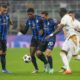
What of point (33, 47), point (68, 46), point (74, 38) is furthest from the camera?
point (33, 47)

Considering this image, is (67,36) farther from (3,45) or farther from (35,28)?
(3,45)

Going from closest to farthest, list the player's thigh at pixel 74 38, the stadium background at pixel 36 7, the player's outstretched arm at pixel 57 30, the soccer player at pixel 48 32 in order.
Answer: the player's outstretched arm at pixel 57 30
the player's thigh at pixel 74 38
the soccer player at pixel 48 32
the stadium background at pixel 36 7

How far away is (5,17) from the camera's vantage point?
600 inches

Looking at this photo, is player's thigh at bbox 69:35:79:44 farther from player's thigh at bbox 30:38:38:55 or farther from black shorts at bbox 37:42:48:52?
player's thigh at bbox 30:38:38:55

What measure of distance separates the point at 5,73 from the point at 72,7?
20016 mm

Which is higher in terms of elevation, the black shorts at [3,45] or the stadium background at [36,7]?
the stadium background at [36,7]

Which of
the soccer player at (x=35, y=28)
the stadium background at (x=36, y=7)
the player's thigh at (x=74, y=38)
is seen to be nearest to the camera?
the player's thigh at (x=74, y=38)

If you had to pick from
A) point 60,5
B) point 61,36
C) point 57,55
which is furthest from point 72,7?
point 57,55

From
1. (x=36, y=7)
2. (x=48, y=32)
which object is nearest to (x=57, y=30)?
(x=48, y=32)

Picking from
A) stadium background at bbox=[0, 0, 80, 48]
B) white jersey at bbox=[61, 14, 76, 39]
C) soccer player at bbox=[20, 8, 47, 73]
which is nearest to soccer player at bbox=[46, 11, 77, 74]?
white jersey at bbox=[61, 14, 76, 39]

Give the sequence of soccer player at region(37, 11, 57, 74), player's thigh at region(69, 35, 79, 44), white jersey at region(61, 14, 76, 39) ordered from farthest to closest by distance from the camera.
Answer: soccer player at region(37, 11, 57, 74)
player's thigh at region(69, 35, 79, 44)
white jersey at region(61, 14, 76, 39)

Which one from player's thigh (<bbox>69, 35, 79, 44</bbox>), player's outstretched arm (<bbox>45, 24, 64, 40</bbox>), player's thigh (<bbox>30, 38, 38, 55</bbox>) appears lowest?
player's thigh (<bbox>30, 38, 38, 55</bbox>)

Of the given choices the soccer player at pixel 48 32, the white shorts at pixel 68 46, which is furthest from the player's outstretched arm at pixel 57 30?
the soccer player at pixel 48 32

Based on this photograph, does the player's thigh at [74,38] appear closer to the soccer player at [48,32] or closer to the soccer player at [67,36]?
the soccer player at [67,36]
